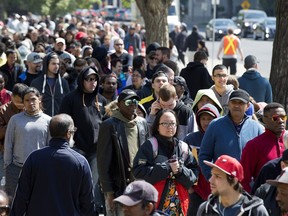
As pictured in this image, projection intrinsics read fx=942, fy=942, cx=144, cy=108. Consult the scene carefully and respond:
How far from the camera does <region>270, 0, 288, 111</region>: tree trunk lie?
13.7 metres

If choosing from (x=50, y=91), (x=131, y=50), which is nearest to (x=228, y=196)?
(x=50, y=91)

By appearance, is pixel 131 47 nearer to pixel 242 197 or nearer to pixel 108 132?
pixel 108 132

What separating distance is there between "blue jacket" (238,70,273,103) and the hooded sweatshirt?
2692mm

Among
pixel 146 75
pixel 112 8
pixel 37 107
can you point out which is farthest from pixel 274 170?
pixel 112 8

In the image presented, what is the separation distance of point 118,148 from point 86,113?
2.18 m

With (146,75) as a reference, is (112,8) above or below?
below

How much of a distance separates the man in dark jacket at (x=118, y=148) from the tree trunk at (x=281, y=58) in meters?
4.41

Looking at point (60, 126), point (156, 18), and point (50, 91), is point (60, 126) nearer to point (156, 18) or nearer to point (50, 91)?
point (50, 91)

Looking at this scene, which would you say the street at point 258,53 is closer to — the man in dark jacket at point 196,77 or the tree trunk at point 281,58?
the man in dark jacket at point 196,77

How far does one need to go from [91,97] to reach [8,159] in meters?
1.90

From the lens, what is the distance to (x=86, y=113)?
11.9 metres

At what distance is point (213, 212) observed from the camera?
6.81m

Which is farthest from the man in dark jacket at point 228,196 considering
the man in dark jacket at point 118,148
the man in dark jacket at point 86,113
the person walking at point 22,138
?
the man in dark jacket at point 86,113

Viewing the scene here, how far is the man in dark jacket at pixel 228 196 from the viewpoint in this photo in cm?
672
